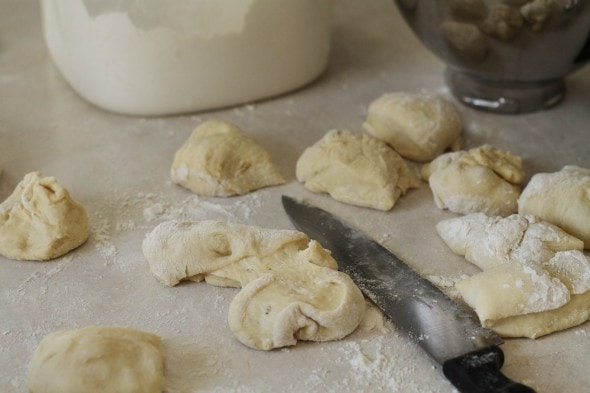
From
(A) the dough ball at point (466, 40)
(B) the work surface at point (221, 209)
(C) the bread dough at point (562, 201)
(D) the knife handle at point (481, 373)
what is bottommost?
(B) the work surface at point (221, 209)

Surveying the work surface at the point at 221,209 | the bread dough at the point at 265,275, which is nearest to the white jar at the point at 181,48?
the work surface at the point at 221,209

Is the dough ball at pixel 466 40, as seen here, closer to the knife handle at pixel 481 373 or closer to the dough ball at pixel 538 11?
the dough ball at pixel 538 11

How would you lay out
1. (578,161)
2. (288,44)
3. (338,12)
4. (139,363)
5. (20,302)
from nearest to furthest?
(139,363), (20,302), (578,161), (288,44), (338,12)

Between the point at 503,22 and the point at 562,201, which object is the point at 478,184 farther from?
the point at 503,22

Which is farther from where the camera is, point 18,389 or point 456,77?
point 456,77

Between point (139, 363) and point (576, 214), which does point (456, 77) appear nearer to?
point (576, 214)

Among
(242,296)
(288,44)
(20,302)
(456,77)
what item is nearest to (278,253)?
(242,296)
